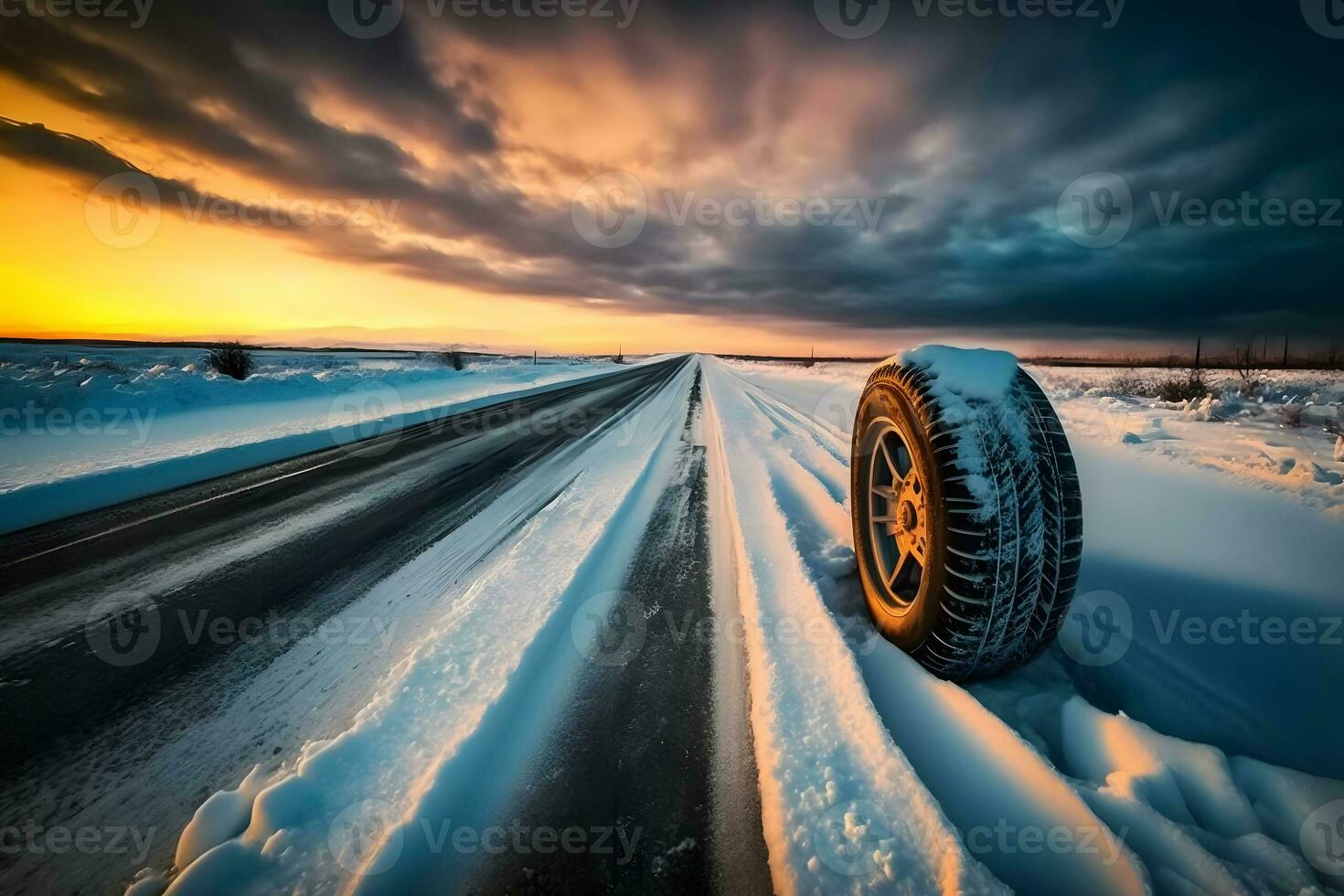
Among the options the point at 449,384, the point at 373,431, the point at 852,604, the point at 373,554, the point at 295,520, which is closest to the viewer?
the point at 852,604

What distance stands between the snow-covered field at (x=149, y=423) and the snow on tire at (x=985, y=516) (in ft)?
21.4

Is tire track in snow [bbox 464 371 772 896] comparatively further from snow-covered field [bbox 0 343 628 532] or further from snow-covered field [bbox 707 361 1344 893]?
snow-covered field [bbox 0 343 628 532]

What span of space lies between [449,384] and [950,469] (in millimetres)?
19428

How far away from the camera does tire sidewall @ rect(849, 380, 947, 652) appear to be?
5.65 ft

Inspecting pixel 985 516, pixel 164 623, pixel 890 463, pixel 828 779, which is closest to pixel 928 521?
pixel 985 516

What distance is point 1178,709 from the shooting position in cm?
162

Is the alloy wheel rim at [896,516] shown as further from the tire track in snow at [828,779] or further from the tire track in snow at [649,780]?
the tire track in snow at [649,780]

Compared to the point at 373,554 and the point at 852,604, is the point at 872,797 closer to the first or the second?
the point at 852,604

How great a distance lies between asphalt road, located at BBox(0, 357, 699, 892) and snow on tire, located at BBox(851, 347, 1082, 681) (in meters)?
2.29

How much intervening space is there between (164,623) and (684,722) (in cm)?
272

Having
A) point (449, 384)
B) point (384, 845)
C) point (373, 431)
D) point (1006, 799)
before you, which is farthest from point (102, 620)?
point (449, 384)

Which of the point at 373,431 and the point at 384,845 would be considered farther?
the point at 373,431

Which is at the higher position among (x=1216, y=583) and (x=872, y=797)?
(x=1216, y=583)

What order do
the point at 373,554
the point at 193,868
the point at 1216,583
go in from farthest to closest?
the point at 373,554 < the point at 1216,583 < the point at 193,868
